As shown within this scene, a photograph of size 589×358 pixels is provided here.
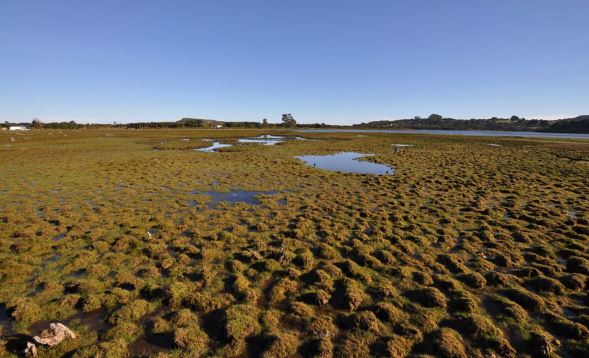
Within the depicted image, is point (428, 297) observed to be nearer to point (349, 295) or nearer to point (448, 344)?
point (448, 344)

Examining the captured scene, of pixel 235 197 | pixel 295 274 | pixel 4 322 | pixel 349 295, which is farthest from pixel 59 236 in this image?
pixel 349 295

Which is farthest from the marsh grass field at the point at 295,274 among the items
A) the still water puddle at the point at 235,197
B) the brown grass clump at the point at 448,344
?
the still water puddle at the point at 235,197

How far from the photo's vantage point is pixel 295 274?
1158 centimetres

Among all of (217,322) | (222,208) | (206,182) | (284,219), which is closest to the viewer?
(217,322)

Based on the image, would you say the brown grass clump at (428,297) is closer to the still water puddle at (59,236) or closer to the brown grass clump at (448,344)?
the brown grass clump at (448,344)

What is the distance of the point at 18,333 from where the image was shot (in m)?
7.97

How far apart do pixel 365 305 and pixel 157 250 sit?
10.2 metres

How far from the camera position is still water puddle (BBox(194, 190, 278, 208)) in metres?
22.9

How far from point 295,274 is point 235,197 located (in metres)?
14.1

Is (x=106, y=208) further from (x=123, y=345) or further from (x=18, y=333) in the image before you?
(x=123, y=345)

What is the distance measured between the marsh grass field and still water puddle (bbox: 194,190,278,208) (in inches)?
27.5

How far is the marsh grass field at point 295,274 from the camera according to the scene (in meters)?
8.05

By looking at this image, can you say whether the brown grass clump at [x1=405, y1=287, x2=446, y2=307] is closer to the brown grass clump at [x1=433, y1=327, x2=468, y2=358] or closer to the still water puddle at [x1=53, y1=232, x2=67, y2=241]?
the brown grass clump at [x1=433, y1=327, x2=468, y2=358]

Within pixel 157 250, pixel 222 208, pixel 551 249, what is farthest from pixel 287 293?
pixel 551 249
